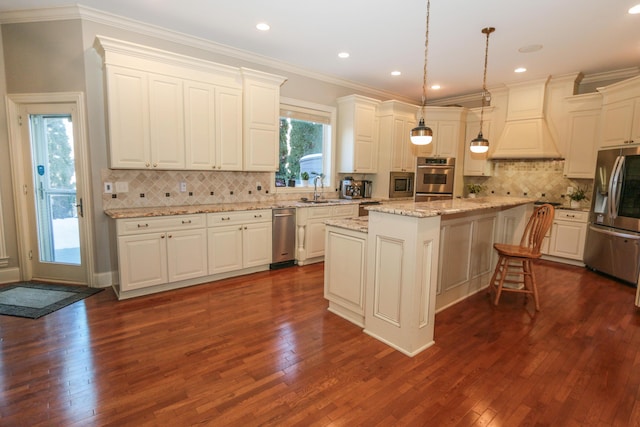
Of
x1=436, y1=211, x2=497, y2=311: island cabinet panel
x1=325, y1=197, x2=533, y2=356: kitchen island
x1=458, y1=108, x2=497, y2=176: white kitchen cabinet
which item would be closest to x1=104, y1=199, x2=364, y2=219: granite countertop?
x1=325, y1=197, x2=533, y2=356: kitchen island

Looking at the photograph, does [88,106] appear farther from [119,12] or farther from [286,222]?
[286,222]

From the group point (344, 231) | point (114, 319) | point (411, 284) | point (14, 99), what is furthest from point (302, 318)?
point (14, 99)

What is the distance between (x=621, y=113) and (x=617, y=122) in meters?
0.12

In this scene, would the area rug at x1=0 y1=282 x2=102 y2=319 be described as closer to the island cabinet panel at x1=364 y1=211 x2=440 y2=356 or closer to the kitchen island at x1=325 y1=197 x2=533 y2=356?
the kitchen island at x1=325 y1=197 x2=533 y2=356

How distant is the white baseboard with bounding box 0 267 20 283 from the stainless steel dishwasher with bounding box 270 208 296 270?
2.95m

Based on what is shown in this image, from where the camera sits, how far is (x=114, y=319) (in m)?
2.95

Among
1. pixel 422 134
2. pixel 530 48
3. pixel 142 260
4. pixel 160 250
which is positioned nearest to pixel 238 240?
pixel 160 250

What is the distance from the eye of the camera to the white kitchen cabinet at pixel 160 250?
3.34 m

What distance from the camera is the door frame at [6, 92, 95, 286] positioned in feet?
11.7

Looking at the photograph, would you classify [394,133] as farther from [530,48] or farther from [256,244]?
[256,244]

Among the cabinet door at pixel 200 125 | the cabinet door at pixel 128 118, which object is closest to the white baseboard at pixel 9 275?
the cabinet door at pixel 128 118

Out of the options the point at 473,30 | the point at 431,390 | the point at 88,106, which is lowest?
the point at 431,390

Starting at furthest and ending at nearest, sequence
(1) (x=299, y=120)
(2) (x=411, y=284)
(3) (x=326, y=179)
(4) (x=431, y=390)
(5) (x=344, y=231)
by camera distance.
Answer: (3) (x=326, y=179) → (1) (x=299, y=120) → (5) (x=344, y=231) → (2) (x=411, y=284) → (4) (x=431, y=390)

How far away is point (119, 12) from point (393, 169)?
4512 millimetres
